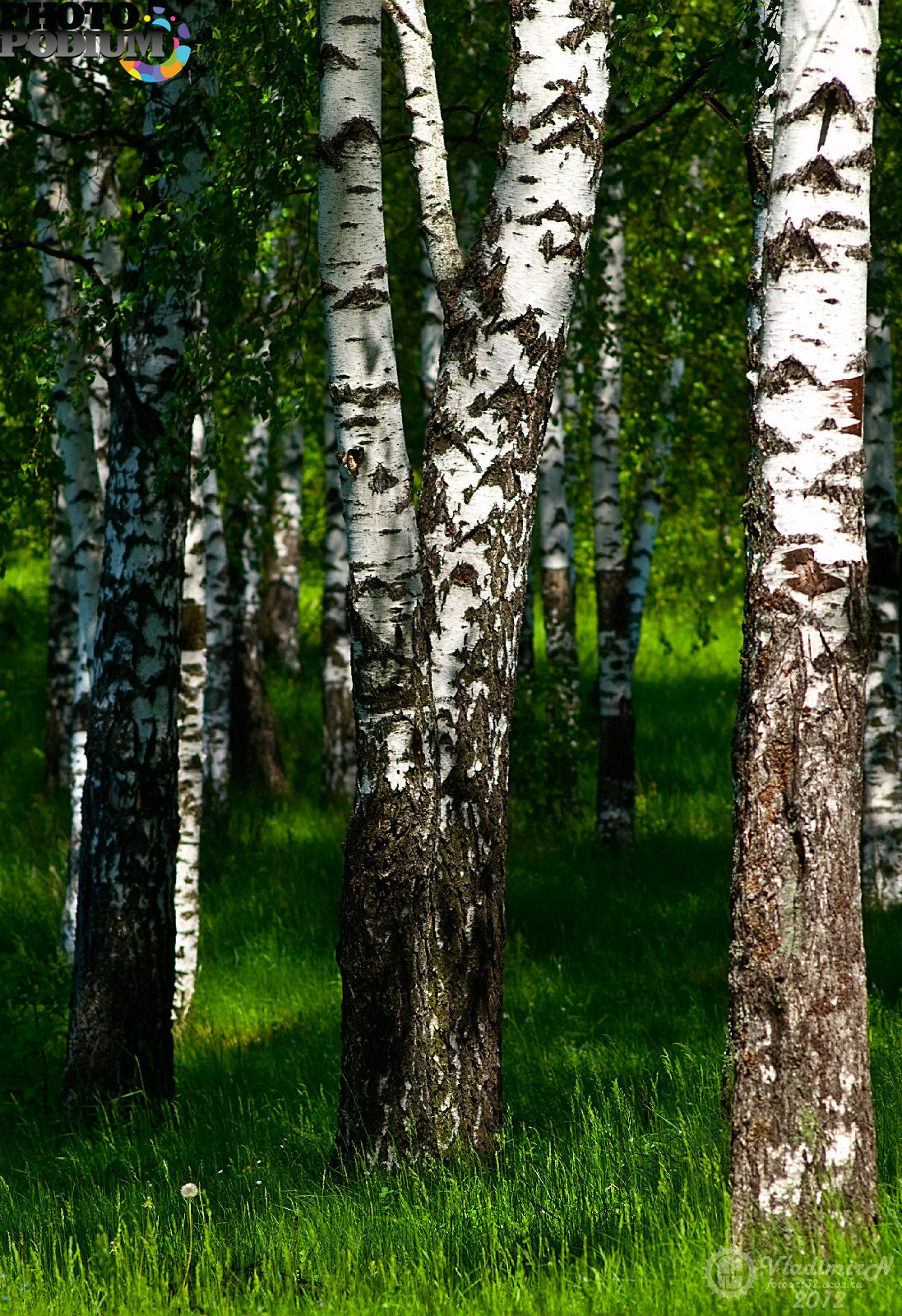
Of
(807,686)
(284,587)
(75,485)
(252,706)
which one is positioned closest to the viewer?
(807,686)

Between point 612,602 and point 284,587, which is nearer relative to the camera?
point 612,602

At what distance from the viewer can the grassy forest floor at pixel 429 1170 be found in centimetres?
311

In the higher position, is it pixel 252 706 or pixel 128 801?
pixel 252 706

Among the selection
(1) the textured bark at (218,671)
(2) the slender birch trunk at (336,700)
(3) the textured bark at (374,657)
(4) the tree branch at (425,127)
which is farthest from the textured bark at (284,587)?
(3) the textured bark at (374,657)

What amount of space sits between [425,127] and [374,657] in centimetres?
212

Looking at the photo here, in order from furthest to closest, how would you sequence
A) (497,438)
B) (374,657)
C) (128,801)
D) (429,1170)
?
(128,801) < (497,438) < (374,657) < (429,1170)

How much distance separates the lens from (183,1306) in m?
3.12

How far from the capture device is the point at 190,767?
762cm

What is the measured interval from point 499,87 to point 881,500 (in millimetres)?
3663

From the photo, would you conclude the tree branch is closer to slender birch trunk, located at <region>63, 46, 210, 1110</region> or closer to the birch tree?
the birch tree

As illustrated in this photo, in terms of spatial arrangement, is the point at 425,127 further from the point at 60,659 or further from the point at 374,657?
the point at 60,659

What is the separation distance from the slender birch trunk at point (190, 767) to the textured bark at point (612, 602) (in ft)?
11.6

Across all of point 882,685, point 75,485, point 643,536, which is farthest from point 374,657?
point 643,536

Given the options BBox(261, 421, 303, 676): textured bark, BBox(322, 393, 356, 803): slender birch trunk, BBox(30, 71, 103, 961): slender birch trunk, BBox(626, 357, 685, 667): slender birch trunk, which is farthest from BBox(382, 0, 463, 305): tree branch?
BBox(261, 421, 303, 676): textured bark
